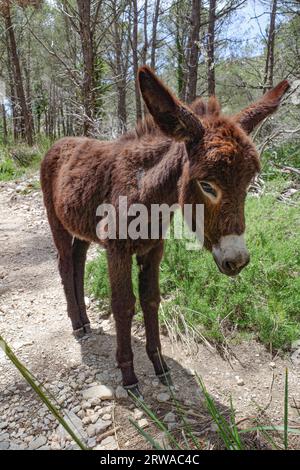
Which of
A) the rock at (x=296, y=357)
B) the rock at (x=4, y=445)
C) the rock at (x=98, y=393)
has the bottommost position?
the rock at (x=4, y=445)

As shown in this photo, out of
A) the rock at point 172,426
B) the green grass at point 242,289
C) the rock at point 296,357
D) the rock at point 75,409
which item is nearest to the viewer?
the rock at point 172,426

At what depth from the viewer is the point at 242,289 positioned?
3.46 m

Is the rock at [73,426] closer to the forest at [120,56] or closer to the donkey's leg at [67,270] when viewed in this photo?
the donkey's leg at [67,270]

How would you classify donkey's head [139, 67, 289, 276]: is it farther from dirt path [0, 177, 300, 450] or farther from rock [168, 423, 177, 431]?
dirt path [0, 177, 300, 450]

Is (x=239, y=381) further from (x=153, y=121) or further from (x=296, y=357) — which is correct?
(x=153, y=121)

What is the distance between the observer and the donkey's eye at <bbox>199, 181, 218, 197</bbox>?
185cm

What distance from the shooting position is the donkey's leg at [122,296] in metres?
2.45

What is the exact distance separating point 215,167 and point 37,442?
6.92 ft

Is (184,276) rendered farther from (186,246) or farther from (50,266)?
(50,266)

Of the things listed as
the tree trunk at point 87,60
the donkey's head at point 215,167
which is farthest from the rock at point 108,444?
the tree trunk at point 87,60

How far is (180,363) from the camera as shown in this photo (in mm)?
3012

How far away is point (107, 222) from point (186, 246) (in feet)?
5.62

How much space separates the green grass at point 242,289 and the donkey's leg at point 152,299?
1.67ft

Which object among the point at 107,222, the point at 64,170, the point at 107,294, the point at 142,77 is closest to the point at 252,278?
the point at 107,294
